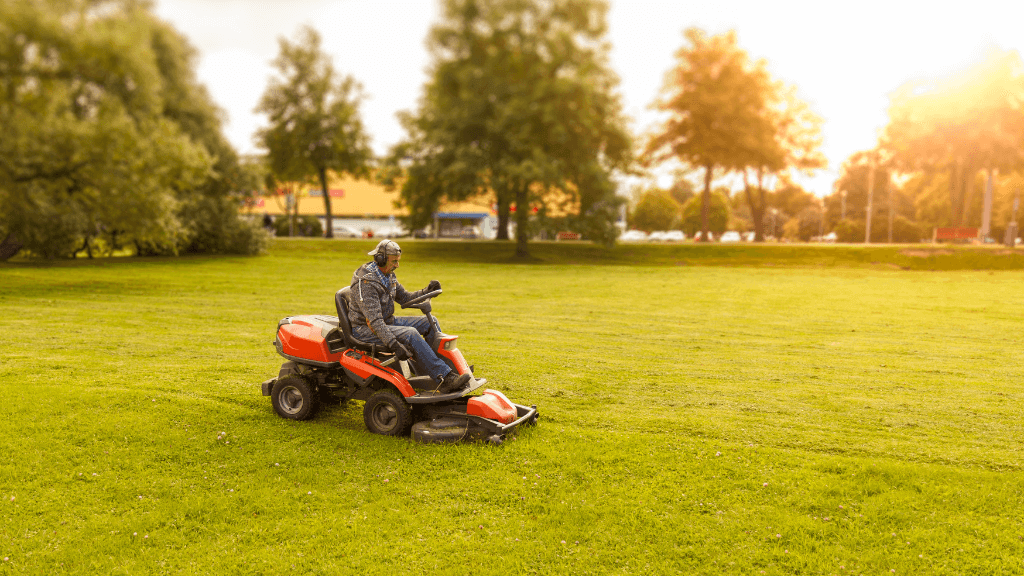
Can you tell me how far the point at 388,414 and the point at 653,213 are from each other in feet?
314

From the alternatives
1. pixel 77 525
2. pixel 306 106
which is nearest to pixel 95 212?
pixel 77 525

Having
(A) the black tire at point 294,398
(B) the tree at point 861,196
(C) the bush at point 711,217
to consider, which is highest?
(B) the tree at point 861,196

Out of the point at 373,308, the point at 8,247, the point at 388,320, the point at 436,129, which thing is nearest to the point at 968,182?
the point at 436,129

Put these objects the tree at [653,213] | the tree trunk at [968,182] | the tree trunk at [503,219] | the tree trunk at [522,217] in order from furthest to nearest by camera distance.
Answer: the tree at [653,213] < the tree trunk at [968,182] < the tree trunk at [503,219] < the tree trunk at [522,217]

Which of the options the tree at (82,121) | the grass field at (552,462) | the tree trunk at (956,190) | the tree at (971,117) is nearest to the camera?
the grass field at (552,462)

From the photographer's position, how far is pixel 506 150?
38344 millimetres

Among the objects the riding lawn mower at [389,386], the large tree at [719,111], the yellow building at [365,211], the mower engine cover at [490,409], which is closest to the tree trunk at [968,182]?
the large tree at [719,111]

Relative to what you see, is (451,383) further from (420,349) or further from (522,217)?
(522,217)

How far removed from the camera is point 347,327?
284 inches

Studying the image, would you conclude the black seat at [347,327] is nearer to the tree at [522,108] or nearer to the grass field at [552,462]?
the grass field at [552,462]

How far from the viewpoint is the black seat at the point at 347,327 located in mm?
7145

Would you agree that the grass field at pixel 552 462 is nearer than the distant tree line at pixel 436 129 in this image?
Yes

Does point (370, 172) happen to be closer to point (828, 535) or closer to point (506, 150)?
point (506, 150)

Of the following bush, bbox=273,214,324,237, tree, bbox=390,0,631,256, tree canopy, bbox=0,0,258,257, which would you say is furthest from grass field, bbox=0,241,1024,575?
bush, bbox=273,214,324,237
